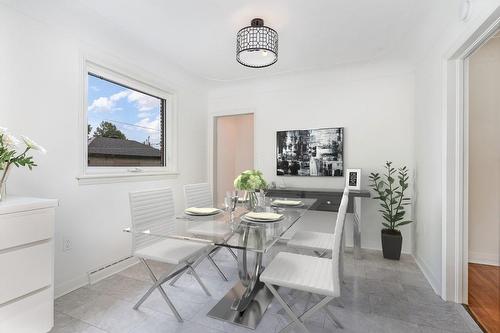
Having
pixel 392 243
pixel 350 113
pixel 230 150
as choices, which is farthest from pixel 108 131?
pixel 392 243

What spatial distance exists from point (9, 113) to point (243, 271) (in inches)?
85.8

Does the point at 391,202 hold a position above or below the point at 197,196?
below

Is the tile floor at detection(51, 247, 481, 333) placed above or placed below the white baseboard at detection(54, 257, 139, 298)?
below

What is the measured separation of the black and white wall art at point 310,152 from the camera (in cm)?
366

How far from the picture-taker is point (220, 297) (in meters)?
2.24

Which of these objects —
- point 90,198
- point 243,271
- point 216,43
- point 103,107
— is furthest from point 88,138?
point 243,271

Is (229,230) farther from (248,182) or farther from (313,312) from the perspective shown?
(313,312)

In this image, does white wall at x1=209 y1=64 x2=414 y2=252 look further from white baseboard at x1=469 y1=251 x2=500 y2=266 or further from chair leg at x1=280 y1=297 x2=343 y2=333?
chair leg at x1=280 y1=297 x2=343 y2=333

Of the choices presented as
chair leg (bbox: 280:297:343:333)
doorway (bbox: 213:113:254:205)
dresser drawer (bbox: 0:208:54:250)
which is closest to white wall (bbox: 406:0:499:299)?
chair leg (bbox: 280:297:343:333)

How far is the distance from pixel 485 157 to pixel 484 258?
114 centimetres

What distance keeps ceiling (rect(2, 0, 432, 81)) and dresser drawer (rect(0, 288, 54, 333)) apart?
2.13m

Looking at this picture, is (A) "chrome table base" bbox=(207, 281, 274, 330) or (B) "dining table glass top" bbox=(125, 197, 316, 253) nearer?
(B) "dining table glass top" bbox=(125, 197, 316, 253)

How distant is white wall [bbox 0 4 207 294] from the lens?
1.97 metres

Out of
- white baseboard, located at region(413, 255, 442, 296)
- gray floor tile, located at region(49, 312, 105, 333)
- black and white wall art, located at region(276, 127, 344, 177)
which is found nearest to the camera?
gray floor tile, located at region(49, 312, 105, 333)
